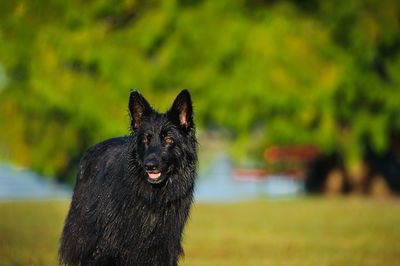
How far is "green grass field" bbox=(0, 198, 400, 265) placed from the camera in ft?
45.1

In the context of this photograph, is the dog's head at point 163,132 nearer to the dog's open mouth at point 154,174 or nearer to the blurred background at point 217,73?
the dog's open mouth at point 154,174

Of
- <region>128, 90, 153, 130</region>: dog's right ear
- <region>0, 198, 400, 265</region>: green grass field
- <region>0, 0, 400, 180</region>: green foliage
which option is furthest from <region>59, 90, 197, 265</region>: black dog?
<region>0, 0, 400, 180</region>: green foliage

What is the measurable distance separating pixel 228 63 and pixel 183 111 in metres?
20.5

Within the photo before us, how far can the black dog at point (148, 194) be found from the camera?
290 inches

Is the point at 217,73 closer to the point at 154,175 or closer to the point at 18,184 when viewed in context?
the point at 154,175

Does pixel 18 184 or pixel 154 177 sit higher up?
pixel 18 184

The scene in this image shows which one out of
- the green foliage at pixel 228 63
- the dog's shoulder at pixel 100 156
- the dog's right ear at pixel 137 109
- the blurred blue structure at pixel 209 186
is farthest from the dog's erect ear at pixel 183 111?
the blurred blue structure at pixel 209 186

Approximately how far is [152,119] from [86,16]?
69.9 feet

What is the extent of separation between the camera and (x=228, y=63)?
27781mm

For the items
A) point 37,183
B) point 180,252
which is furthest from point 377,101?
point 37,183

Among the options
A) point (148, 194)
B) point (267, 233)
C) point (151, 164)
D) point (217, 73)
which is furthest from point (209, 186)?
point (151, 164)

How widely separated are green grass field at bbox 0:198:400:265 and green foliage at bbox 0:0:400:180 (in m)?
3.39

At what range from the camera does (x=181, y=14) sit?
27875 mm

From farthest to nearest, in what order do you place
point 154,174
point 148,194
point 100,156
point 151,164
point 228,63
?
point 228,63
point 100,156
point 148,194
point 154,174
point 151,164
